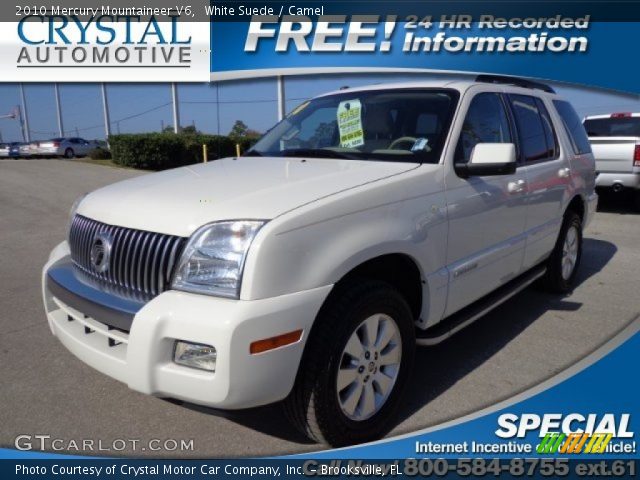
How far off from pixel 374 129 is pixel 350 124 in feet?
0.66

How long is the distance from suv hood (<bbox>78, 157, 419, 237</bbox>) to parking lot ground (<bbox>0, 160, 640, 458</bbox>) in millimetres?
891

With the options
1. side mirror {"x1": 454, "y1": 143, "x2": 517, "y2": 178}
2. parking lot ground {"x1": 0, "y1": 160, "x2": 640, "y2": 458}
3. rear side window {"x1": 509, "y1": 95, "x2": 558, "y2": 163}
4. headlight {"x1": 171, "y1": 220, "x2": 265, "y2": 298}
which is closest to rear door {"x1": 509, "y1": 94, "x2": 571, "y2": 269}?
rear side window {"x1": 509, "y1": 95, "x2": 558, "y2": 163}

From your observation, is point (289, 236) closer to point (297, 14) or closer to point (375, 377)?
point (375, 377)

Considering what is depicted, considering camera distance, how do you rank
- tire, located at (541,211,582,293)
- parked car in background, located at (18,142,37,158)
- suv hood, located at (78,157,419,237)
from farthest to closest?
parked car in background, located at (18,142,37,158), tire, located at (541,211,582,293), suv hood, located at (78,157,419,237)

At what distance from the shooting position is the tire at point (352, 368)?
7.90ft

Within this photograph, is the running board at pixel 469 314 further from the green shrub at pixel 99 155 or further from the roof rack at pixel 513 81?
the green shrub at pixel 99 155

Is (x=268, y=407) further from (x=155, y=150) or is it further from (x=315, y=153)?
(x=155, y=150)

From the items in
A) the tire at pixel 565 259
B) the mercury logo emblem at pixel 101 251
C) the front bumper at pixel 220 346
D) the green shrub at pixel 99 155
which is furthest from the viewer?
the green shrub at pixel 99 155

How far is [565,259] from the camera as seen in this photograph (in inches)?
201

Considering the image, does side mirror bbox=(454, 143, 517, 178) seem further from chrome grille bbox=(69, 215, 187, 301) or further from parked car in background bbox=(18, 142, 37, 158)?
parked car in background bbox=(18, 142, 37, 158)

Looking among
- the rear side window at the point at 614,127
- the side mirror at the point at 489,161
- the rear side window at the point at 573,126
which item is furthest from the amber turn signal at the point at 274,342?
the rear side window at the point at 614,127

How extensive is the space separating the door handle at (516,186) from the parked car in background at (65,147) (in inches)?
1246

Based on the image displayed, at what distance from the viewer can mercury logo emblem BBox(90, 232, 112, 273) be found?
2599mm
